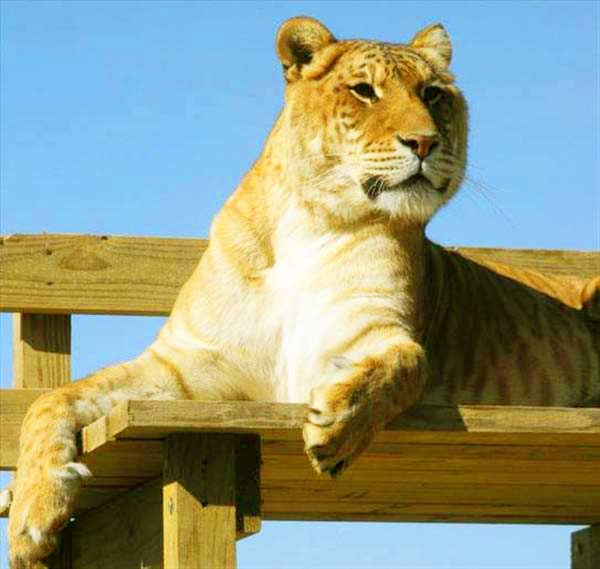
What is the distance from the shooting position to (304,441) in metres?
3.94

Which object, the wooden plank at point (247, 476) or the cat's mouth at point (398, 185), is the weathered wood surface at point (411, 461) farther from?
the cat's mouth at point (398, 185)

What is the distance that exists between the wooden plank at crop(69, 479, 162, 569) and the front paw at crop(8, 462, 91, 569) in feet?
0.99

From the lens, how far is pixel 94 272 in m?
5.63

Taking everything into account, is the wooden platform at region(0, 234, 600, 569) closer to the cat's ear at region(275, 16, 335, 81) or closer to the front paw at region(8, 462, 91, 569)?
the front paw at region(8, 462, 91, 569)

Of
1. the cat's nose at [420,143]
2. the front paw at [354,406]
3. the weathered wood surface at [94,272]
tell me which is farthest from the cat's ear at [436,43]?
the front paw at [354,406]

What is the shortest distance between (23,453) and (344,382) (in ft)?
2.89

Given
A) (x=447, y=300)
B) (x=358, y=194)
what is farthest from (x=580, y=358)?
(x=358, y=194)

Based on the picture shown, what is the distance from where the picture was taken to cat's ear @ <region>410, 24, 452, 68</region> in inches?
203

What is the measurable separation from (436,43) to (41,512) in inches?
78.9

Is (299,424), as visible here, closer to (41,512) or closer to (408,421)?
(408,421)

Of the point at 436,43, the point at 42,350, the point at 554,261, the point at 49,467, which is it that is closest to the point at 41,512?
the point at 49,467

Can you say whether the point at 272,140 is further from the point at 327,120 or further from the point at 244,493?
the point at 244,493

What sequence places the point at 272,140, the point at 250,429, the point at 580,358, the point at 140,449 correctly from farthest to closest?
the point at 580,358
the point at 272,140
the point at 140,449
the point at 250,429

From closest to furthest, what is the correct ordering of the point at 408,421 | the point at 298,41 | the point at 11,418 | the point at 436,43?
the point at 408,421
the point at 298,41
the point at 436,43
the point at 11,418
